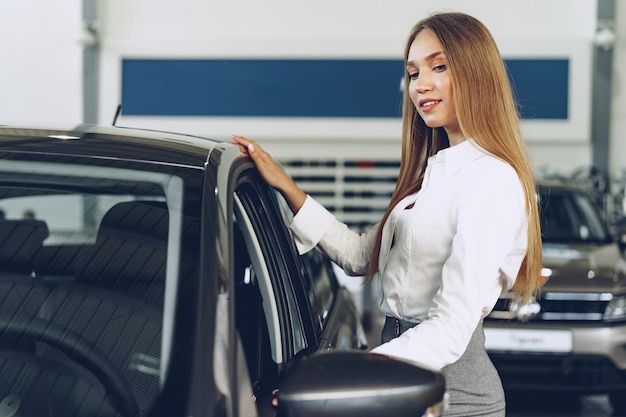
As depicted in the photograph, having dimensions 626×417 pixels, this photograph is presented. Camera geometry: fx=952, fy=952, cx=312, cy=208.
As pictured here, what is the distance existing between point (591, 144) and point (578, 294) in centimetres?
682

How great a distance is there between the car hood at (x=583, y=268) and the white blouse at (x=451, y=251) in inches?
129

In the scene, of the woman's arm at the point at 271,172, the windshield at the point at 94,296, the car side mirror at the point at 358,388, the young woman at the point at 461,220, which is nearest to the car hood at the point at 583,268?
the woman's arm at the point at 271,172

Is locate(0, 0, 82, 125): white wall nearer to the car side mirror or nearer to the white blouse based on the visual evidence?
the white blouse

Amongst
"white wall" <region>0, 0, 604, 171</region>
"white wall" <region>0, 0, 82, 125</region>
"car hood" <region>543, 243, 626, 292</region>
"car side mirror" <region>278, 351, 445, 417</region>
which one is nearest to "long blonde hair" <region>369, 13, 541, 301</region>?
"car side mirror" <region>278, 351, 445, 417</region>

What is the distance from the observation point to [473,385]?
2.03 meters

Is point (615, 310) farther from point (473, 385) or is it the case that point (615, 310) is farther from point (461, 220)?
point (461, 220)

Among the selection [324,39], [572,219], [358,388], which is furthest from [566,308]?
[324,39]

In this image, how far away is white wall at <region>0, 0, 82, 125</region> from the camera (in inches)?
468

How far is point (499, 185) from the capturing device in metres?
1.97

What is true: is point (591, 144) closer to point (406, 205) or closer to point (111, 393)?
point (406, 205)

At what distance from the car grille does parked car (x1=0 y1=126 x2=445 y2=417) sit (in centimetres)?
319

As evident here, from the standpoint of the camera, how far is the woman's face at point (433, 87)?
2.13 m

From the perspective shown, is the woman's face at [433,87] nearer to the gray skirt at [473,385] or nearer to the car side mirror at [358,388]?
the gray skirt at [473,385]

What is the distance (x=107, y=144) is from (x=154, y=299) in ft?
1.26
